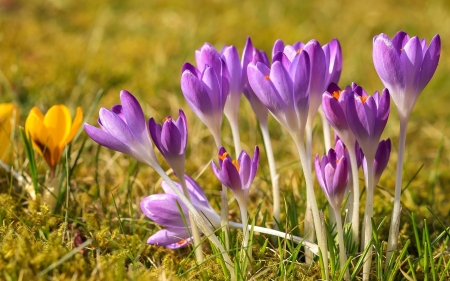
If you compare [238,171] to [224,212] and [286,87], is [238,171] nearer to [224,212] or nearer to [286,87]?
[224,212]

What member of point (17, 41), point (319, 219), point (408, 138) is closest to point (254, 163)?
point (319, 219)

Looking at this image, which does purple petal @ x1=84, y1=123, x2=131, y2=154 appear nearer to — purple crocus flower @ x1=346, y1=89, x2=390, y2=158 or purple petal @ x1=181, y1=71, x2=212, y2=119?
purple petal @ x1=181, y1=71, x2=212, y2=119

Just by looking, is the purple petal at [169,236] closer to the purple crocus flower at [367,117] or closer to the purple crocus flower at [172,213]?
the purple crocus flower at [172,213]

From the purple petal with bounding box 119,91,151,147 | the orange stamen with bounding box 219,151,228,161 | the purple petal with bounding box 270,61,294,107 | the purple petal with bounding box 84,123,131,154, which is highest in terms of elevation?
the purple petal with bounding box 270,61,294,107

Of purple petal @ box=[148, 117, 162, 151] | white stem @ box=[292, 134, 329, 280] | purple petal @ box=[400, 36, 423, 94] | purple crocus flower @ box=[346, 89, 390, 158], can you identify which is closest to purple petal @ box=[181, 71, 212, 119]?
purple petal @ box=[148, 117, 162, 151]

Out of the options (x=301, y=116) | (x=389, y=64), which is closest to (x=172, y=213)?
(x=301, y=116)
